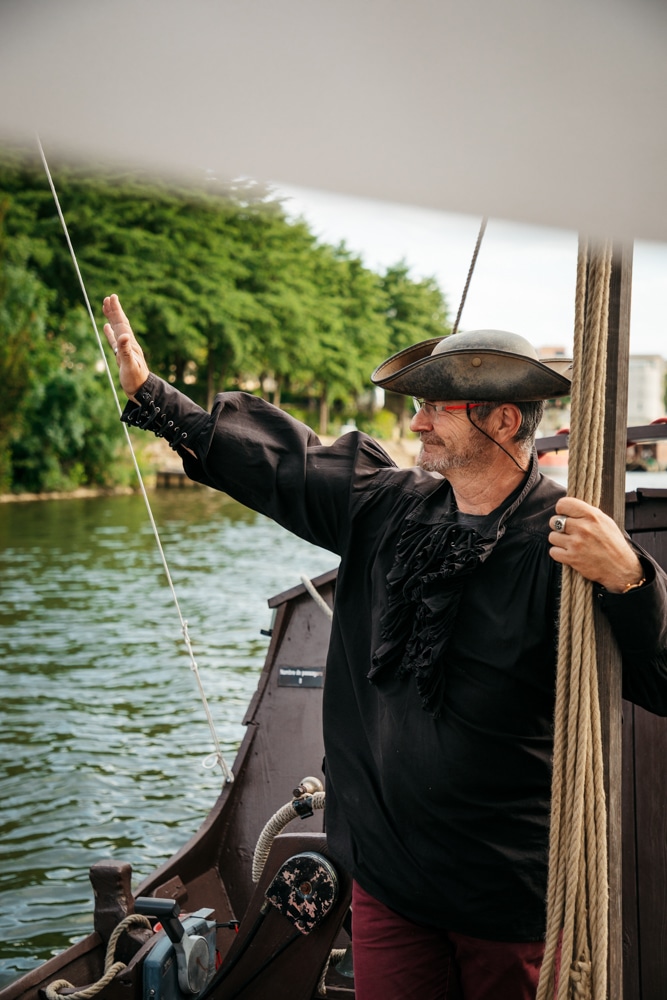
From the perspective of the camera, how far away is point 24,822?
23.1 feet

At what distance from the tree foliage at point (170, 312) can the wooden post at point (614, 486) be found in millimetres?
24876

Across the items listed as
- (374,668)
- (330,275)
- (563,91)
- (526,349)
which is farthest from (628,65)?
(330,275)

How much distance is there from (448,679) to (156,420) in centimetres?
82

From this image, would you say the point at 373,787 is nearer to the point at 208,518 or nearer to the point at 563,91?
the point at 563,91

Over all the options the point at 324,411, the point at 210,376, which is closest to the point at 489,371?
the point at 210,376

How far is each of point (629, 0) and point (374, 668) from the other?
1394mm

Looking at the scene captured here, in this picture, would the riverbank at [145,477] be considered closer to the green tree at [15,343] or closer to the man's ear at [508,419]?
the green tree at [15,343]

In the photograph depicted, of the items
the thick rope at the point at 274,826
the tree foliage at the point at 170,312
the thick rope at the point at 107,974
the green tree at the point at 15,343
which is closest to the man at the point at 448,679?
the thick rope at the point at 274,826

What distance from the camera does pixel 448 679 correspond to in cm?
179

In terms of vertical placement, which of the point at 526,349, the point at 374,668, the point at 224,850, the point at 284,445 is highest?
the point at 526,349

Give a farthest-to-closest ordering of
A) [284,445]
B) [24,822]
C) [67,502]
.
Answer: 1. [67,502]
2. [24,822]
3. [284,445]

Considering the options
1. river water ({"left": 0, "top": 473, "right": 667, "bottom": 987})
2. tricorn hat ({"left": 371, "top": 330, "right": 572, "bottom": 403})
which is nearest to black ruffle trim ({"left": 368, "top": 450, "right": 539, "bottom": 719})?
tricorn hat ({"left": 371, "top": 330, "right": 572, "bottom": 403})

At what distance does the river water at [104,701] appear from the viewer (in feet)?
20.5

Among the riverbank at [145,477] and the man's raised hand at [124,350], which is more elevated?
the man's raised hand at [124,350]
